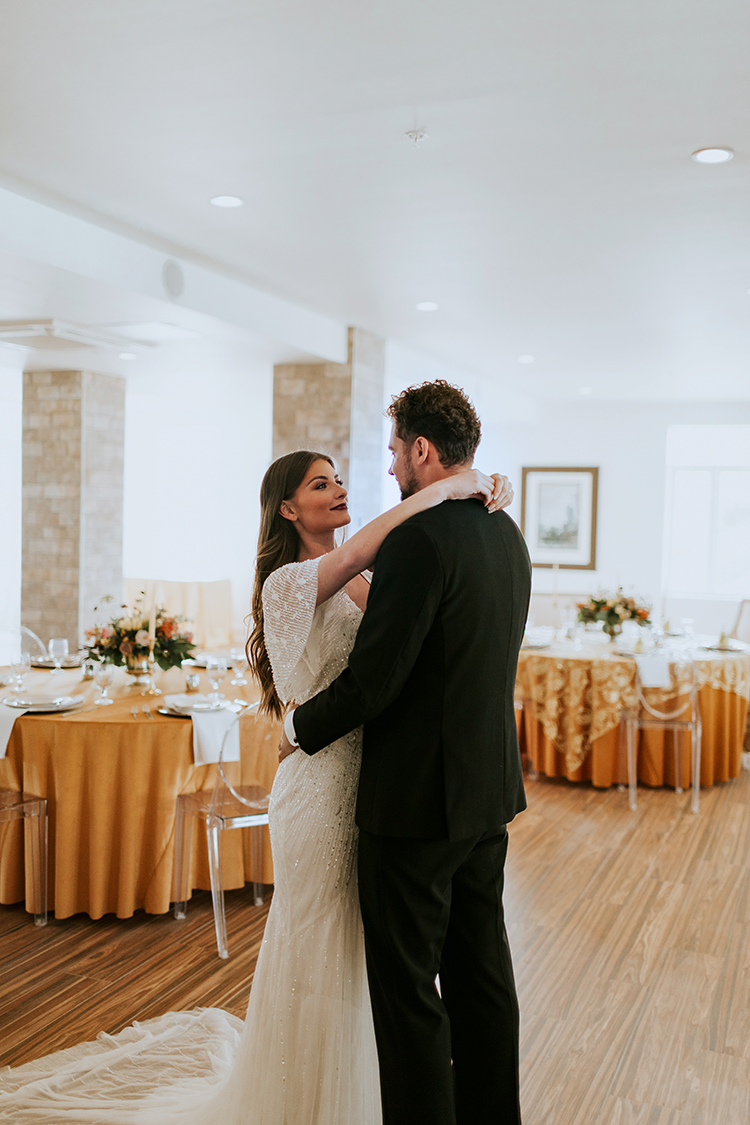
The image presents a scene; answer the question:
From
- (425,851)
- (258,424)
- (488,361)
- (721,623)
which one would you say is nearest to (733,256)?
(488,361)

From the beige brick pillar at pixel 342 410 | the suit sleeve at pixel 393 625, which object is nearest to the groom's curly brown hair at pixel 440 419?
the suit sleeve at pixel 393 625

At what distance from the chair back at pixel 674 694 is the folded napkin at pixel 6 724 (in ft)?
12.0

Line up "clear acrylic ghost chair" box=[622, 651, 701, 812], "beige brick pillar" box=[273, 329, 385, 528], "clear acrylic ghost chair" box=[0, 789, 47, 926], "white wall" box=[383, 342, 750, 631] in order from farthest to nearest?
"white wall" box=[383, 342, 750, 631] < "beige brick pillar" box=[273, 329, 385, 528] < "clear acrylic ghost chair" box=[622, 651, 701, 812] < "clear acrylic ghost chair" box=[0, 789, 47, 926]

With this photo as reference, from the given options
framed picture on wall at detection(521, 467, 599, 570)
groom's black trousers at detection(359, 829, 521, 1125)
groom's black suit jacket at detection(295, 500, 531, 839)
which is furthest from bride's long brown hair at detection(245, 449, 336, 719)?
framed picture on wall at detection(521, 467, 599, 570)

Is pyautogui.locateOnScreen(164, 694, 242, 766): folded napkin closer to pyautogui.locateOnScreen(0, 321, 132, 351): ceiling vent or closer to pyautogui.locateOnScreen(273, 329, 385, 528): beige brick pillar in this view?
pyautogui.locateOnScreen(0, 321, 132, 351): ceiling vent

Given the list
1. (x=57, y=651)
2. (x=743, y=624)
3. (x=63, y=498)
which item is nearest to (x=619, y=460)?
(x=743, y=624)

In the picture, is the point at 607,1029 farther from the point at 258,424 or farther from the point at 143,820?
the point at 258,424

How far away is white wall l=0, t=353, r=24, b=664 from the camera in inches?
377

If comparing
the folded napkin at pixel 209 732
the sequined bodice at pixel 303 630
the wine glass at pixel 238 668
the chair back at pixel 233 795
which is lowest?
the chair back at pixel 233 795

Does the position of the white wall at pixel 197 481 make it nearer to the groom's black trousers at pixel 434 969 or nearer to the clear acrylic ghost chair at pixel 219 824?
the clear acrylic ghost chair at pixel 219 824

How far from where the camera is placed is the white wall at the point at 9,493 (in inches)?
377

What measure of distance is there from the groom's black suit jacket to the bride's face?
0.45m

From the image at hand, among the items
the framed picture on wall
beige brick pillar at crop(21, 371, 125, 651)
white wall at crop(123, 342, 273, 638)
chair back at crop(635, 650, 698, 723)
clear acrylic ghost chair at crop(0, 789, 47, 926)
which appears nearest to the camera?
clear acrylic ghost chair at crop(0, 789, 47, 926)

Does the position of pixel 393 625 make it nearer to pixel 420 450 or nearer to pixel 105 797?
pixel 420 450
